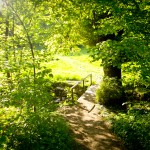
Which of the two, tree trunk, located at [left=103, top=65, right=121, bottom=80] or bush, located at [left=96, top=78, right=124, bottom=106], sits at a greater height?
tree trunk, located at [left=103, top=65, right=121, bottom=80]

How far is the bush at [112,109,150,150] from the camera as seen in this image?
28.7ft

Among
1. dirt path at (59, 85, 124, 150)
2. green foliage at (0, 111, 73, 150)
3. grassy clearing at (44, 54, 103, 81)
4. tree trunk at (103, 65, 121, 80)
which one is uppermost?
tree trunk at (103, 65, 121, 80)

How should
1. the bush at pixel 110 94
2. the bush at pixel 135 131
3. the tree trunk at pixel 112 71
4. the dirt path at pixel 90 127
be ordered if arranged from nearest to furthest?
the bush at pixel 135 131 → the dirt path at pixel 90 127 → the bush at pixel 110 94 → the tree trunk at pixel 112 71

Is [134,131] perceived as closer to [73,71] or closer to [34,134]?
[34,134]

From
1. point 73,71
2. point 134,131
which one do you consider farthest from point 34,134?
point 73,71

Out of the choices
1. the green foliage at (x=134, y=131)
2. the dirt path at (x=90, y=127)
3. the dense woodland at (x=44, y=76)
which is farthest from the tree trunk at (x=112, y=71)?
the green foliage at (x=134, y=131)

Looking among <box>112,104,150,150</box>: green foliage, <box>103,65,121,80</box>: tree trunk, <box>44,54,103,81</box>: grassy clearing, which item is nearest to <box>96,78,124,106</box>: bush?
<box>103,65,121,80</box>: tree trunk

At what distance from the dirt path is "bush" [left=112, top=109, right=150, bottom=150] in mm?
502

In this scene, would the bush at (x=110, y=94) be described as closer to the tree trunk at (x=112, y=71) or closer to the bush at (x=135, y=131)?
the tree trunk at (x=112, y=71)

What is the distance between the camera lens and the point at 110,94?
14.6m

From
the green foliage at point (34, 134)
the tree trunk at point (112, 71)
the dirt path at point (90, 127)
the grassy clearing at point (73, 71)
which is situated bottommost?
the dirt path at point (90, 127)

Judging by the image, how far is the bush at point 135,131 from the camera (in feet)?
28.7

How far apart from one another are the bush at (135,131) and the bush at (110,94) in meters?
4.37

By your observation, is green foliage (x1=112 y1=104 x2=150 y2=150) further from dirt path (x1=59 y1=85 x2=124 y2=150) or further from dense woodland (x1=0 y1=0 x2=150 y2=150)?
dirt path (x1=59 y1=85 x2=124 y2=150)
